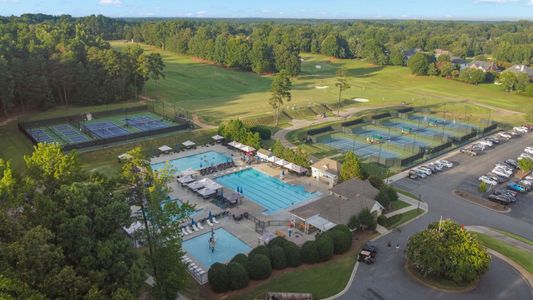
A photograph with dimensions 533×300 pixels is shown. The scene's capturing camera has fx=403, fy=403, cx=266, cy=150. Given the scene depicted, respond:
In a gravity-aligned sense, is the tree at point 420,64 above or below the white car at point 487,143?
above

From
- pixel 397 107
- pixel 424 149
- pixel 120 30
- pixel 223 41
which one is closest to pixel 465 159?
pixel 424 149

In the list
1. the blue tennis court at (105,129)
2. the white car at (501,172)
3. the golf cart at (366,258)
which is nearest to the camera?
the golf cart at (366,258)

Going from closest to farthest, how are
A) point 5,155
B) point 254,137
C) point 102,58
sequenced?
point 5,155
point 254,137
point 102,58

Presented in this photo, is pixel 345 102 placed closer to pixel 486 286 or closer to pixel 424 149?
pixel 424 149

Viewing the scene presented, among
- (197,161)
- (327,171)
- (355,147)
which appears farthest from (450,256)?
(197,161)

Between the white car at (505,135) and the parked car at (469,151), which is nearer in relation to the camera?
the parked car at (469,151)

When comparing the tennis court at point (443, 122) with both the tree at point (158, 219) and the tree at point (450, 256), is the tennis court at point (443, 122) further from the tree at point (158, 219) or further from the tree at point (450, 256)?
the tree at point (158, 219)

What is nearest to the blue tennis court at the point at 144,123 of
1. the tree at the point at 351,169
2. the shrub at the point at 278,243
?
the tree at the point at 351,169

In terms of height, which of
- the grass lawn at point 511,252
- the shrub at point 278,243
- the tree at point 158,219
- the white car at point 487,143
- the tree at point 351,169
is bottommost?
the grass lawn at point 511,252
